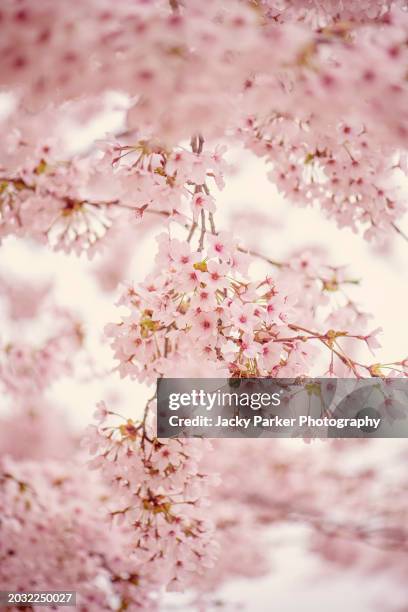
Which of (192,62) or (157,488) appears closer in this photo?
(192,62)

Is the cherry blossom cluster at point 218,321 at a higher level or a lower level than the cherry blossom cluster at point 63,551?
higher

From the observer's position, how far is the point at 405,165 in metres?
1.70

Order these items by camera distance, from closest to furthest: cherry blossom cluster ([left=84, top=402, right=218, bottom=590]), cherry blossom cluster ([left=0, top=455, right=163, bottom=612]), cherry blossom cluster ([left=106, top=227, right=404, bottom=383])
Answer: cherry blossom cluster ([left=106, top=227, right=404, bottom=383]) < cherry blossom cluster ([left=84, top=402, right=218, bottom=590]) < cherry blossom cluster ([left=0, top=455, right=163, bottom=612])

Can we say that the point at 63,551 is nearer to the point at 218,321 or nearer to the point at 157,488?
the point at 157,488

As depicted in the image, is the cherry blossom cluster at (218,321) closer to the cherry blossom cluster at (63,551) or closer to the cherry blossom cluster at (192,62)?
the cherry blossom cluster at (192,62)

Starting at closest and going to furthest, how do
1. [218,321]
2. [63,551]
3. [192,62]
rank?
1. [192,62]
2. [218,321]
3. [63,551]

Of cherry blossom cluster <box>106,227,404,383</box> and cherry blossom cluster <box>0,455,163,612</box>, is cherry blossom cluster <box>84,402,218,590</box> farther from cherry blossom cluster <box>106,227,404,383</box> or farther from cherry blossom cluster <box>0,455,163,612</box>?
cherry blossom cluster <box>0,455,163,612</box>

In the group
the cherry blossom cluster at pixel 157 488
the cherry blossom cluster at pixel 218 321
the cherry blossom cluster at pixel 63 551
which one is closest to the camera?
the cherry blossom cluster at pixel 218 321

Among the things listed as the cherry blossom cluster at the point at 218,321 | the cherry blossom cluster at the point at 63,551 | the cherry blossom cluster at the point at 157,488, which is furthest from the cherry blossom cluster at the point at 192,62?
the cherry blossom cluster at the point at 63,551

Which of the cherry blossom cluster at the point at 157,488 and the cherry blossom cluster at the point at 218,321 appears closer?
the cherry blossom cluster at the point at 218,321

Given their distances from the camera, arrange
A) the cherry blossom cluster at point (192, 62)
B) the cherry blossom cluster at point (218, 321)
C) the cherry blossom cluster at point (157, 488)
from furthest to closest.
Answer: the cherry blossom cluster at point (157, 488)
the cherry blossom cluster at point (218, 321)
the cherry blossom cluster at point (192, 62)

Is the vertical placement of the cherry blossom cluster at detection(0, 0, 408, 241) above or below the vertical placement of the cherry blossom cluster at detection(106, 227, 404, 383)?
above

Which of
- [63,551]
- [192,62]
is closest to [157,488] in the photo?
[192,62]

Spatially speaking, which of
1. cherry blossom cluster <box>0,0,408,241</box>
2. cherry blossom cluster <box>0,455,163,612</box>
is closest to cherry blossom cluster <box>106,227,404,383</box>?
cherry blossom cluster <box>0,0,408,241</box>
